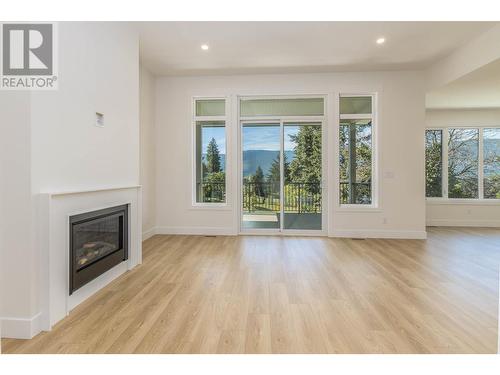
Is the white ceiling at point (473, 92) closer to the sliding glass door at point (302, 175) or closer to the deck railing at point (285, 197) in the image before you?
the sliding glass door at point (302, 175)

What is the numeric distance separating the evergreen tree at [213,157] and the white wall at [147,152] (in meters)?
1.07

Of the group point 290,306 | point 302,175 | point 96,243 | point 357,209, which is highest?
point 302,175

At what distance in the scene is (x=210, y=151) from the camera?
5.45 meters

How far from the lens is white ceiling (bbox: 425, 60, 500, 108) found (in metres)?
4.04

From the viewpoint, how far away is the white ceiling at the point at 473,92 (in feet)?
13.3

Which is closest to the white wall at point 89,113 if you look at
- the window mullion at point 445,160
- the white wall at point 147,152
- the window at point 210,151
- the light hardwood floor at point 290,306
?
the light hardwood floor at point 290,306

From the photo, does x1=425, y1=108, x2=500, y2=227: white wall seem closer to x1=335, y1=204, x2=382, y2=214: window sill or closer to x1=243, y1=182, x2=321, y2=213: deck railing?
x1=335, y1=204, x2=382, y2=214: window sill

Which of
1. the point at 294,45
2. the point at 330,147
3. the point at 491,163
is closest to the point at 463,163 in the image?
the point at 491,163

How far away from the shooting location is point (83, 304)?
241 cm

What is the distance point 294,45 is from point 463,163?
5325 millimetres

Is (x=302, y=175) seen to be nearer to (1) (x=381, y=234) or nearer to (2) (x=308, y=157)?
(2) (x=308, y=157)

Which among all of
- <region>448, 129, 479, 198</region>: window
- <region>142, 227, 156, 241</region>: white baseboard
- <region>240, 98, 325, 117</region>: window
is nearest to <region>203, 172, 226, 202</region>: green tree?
<region>142, 227, 156, 241</region>: white baseboard

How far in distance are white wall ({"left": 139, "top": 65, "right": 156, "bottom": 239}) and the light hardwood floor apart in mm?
1337

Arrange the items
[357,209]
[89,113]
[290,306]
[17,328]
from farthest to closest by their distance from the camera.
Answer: [357,209]
[89,113]
[290,306]
[17,328]
